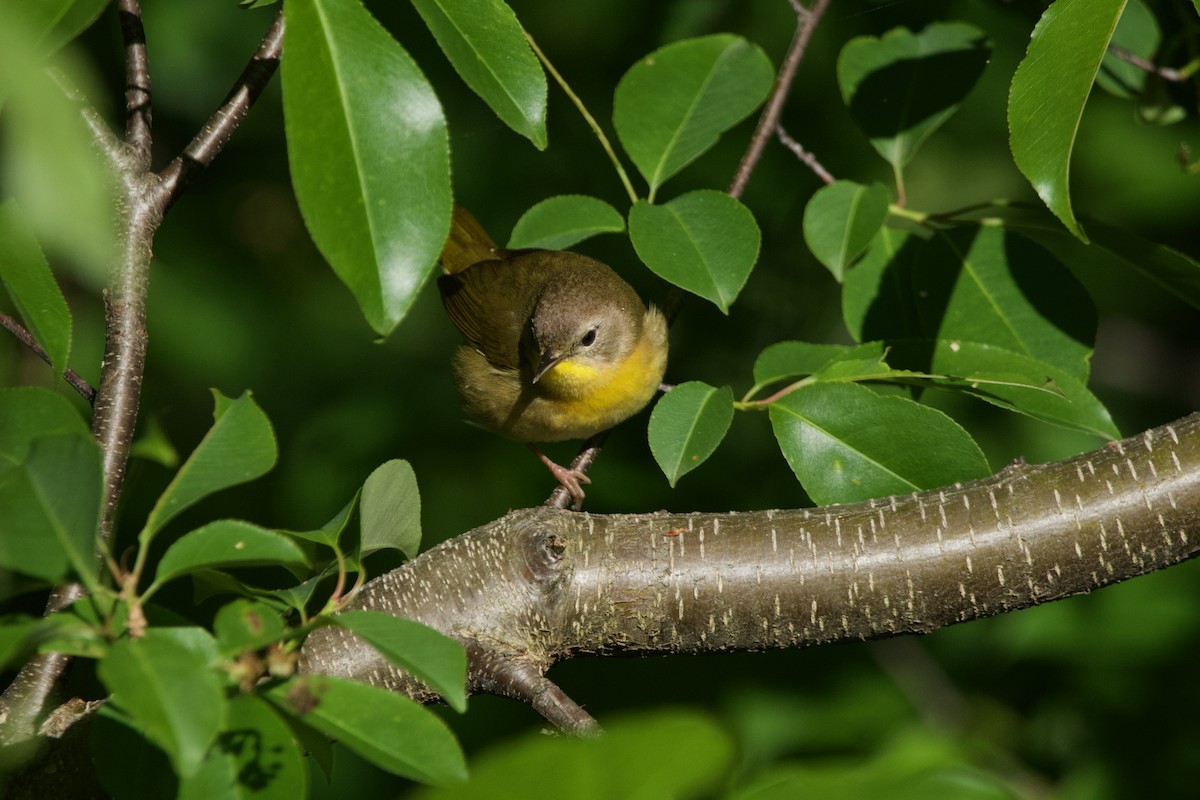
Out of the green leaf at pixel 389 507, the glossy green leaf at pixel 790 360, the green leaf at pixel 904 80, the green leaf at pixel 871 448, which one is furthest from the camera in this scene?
the green leaf at pixel 904 80

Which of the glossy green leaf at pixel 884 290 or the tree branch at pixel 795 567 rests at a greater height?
the glossy green leaf at pixel 884 290

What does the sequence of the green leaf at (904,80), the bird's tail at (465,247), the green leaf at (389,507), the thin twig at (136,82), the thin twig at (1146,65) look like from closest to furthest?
the green leaf at (389,507) → the thin twig at (136,82) → the green leaf at (904,80) → the thin twig at (1146,65) → the bird's tail at (465,247)

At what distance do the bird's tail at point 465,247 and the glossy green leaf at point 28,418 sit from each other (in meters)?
2.55

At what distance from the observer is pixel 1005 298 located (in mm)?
2230

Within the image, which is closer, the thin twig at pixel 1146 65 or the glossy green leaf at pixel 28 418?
the glossy green leaf at pixel 28 418

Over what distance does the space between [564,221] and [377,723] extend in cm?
133

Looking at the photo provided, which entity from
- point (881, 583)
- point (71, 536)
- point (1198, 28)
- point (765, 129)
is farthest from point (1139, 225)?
point (71, 536)

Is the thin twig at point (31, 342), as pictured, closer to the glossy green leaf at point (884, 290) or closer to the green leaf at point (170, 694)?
the green leaf at point (170, 694)

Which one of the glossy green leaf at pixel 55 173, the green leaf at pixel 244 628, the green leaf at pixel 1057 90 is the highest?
the glossy green leaf at pixel 55 173

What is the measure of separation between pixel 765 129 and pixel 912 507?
40.6 inches

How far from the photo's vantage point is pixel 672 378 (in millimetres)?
4051

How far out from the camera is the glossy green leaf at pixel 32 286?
4.78 feet

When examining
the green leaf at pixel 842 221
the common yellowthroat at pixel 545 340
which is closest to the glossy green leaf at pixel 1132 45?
the green leaf at pixel 842 221

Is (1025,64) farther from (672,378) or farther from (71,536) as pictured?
(672,378)
